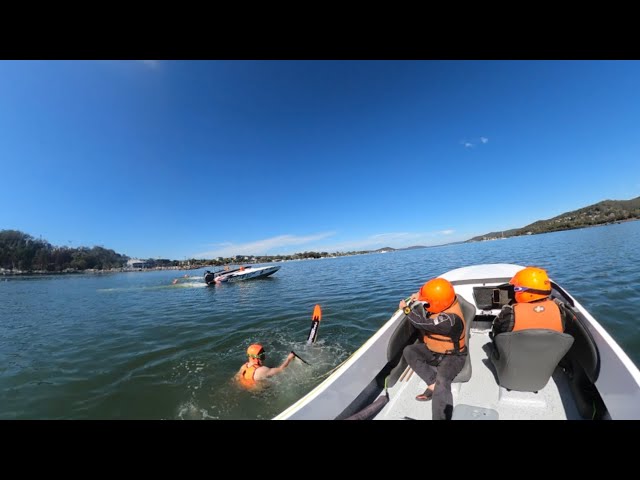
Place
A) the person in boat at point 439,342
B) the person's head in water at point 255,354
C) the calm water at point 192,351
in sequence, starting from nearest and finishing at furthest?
the person in boat at point 439,342 → the calm water at point 192,351 → the person's head in water at point 255,354

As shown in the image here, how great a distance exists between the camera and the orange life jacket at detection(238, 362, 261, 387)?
5.97 metres

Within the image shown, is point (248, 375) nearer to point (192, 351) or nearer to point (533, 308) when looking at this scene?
point (192, 351)

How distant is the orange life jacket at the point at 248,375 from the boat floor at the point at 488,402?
3.38 meters

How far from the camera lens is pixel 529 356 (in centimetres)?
336

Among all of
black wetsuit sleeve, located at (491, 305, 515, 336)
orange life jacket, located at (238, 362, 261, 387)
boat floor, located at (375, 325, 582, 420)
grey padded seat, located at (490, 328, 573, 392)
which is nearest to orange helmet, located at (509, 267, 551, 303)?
black wetsuit sleeve, located at (491, 305, 515, 336)

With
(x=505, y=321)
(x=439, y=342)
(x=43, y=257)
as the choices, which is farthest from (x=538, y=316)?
(x=43, y=257)

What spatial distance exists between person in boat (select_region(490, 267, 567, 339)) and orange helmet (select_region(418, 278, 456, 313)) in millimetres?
765

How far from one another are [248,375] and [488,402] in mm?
4912

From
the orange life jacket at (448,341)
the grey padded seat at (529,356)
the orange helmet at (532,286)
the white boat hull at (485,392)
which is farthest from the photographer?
the orange life jacket at (448,341)

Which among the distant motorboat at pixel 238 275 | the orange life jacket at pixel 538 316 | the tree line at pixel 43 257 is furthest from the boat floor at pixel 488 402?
the tree line at pixel 43 257

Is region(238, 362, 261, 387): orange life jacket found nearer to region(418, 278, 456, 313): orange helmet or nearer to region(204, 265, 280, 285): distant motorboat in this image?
region(418, 278, 456, 313): orange helmet

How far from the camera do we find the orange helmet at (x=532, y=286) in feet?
11.1

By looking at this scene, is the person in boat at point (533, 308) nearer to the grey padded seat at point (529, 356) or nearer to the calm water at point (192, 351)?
the grey padded seat at point (529, 356)
